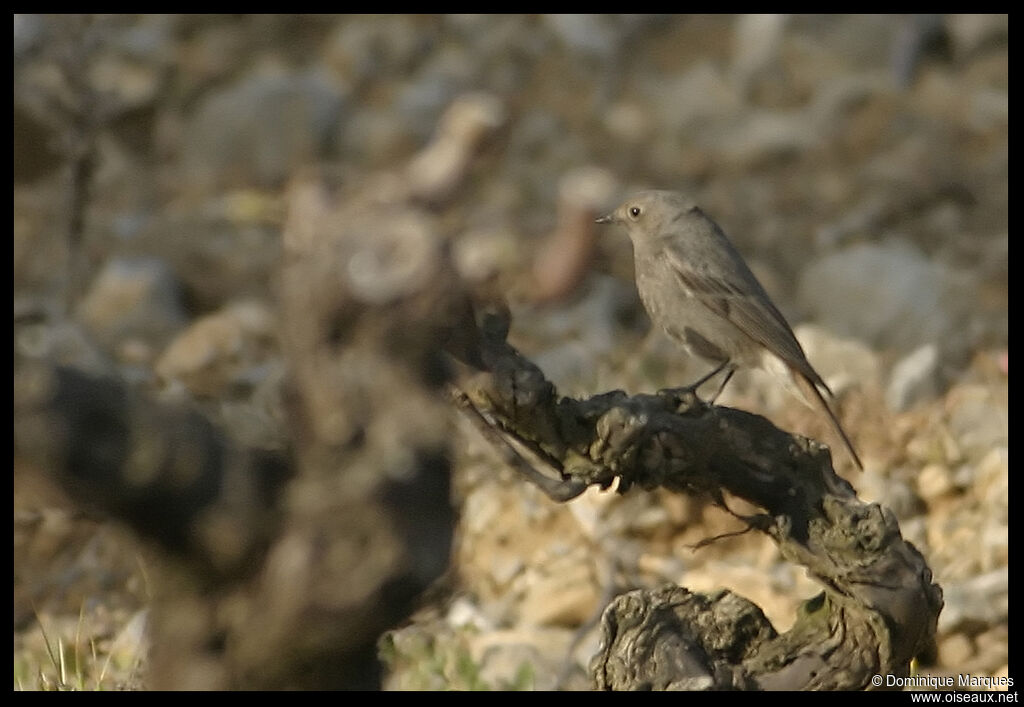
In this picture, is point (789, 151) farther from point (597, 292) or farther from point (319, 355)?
point (319, 355)

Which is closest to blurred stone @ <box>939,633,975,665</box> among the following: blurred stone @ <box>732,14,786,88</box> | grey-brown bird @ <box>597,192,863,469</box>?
grey-brown bird @ <box>597,192,863,469</box>

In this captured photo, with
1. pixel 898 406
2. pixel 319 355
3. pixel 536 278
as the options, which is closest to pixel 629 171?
pixel 536 278

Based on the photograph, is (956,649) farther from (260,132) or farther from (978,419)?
(260,132)

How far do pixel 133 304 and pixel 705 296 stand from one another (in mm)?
4504

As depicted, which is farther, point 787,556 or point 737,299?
point 737,299

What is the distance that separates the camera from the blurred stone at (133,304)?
812 centimetres

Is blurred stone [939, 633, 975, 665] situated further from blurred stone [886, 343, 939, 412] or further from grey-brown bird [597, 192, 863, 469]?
blurred stone [886, 343, 939, 412]

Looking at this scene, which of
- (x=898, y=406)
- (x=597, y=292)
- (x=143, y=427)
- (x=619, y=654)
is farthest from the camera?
(x=597, y=292)

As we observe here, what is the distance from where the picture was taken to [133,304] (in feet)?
27.1

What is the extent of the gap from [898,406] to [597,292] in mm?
2279

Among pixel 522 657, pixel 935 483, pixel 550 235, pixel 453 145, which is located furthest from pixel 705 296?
pixel 550 235

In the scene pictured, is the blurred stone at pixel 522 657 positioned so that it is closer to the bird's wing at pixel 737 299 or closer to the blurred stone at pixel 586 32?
the bird's wing at pixel 737 299

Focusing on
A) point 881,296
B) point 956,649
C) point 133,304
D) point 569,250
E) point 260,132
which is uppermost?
point 260,132

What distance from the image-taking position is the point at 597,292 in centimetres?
846
